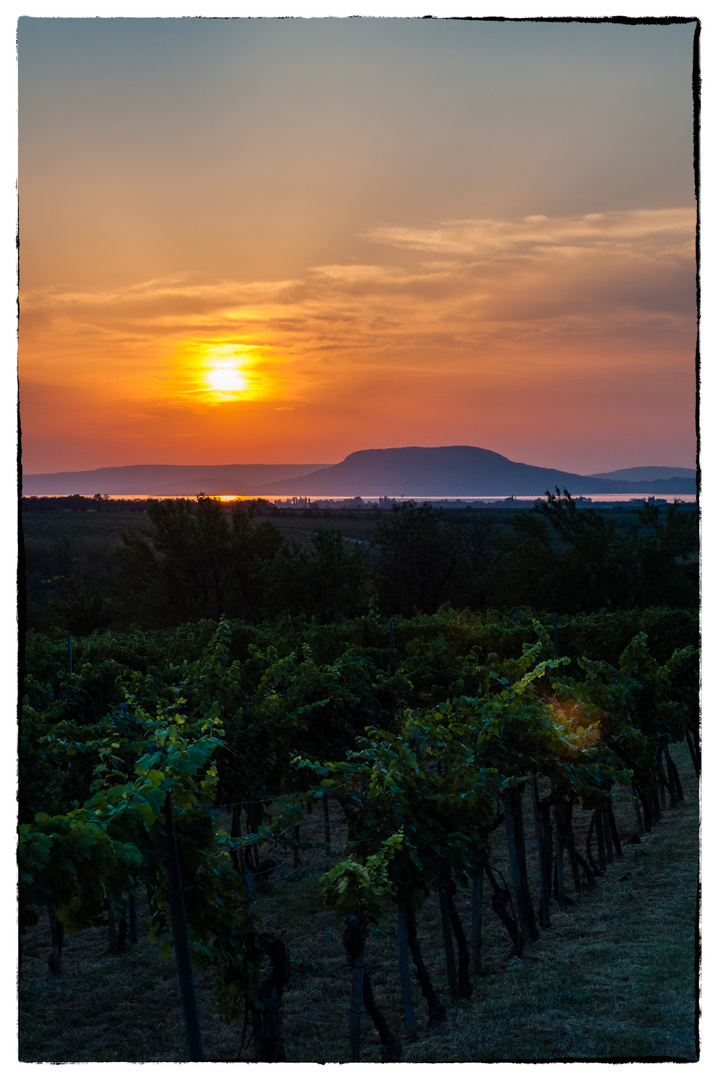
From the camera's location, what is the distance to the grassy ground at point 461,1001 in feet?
14.4

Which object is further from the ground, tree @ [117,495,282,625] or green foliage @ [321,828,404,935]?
tree @ [117,495,282,625]

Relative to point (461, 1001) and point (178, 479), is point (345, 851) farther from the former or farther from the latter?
point (178, 479)

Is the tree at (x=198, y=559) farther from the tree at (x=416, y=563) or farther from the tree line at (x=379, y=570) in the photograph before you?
the tree at (x=416, y=563)

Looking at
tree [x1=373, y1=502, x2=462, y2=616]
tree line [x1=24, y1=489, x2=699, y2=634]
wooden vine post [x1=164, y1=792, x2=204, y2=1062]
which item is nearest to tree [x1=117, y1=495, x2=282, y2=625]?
tree line [x1=24, y1=489, x2=699, y2=634]

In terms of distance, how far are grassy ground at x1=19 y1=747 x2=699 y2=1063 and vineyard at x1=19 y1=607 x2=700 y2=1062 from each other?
37 millimetres

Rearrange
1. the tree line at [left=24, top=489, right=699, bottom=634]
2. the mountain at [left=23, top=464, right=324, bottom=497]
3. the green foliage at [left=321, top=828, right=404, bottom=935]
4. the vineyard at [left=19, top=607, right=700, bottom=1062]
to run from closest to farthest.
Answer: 1. the vineyard at [left=19, top=607, right=700, bottom=1062]
2. the green foliage at [left=321, top=828, right=404, bottom=935]
3. the tree line at [left=24, top=489, right=699, bottom=634]
4. the mountain at [left=23, top=464, right=324, bottom=497]

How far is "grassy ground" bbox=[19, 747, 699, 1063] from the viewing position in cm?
439

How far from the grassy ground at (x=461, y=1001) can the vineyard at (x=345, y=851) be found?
0.12ft

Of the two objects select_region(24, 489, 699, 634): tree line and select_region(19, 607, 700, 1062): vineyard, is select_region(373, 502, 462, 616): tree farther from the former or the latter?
select_region(19, 607, 700, 1062): vineyard

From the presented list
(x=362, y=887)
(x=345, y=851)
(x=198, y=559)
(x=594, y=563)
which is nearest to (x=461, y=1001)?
(x=345, y=851)

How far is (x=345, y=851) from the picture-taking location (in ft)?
17.3

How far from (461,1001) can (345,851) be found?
1569 millimetres
